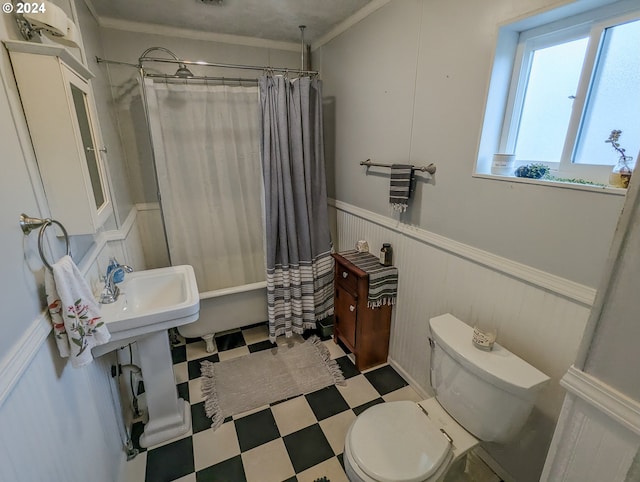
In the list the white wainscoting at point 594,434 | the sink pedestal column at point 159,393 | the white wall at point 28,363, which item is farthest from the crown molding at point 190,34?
the white wainscoting at point 594,434

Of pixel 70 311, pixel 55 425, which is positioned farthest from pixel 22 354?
pixel 55 425

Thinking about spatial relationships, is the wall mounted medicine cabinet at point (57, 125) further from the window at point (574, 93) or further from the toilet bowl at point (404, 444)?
the window at point (574, 93)

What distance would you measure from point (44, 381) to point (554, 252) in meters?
1.65

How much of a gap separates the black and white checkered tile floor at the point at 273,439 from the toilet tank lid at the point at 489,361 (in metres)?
0.78

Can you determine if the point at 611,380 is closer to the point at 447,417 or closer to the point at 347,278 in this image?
the point at 447,417

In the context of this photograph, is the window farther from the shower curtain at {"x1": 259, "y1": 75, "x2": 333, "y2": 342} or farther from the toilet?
the shower curtain at {"x1": 259, "y1": 75, "x2": 333, "y2": 342}

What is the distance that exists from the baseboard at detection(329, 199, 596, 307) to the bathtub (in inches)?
43.2

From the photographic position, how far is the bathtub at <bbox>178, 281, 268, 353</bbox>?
2.17m

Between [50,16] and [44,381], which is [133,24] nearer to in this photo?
[50,16]

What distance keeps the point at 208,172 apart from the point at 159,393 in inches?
57.7

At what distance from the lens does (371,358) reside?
210 cm

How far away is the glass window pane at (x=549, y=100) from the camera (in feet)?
3.68

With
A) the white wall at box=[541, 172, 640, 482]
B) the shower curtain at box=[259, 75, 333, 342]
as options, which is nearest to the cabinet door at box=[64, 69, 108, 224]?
the shower curtain at box=[259, 75, 333, 342]

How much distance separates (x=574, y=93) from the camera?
1108 millimetres
